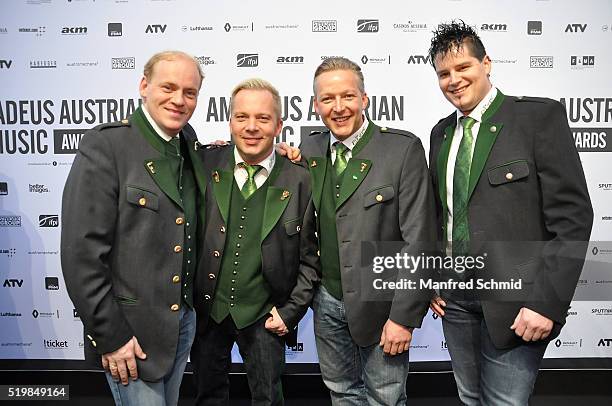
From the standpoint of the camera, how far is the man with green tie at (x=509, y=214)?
5.19 feet

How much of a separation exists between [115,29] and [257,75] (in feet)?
3.32

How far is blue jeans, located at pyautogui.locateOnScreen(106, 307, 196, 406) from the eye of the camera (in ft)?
5.00

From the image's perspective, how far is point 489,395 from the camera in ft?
5.61

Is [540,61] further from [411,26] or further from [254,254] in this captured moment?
[254,254]

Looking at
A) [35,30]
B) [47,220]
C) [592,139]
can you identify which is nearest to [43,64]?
[35,30]

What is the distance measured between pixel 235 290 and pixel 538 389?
251 cm

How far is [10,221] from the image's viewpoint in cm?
311

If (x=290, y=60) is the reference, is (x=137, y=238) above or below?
below

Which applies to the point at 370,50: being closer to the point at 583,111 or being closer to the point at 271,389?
the point at 583,111

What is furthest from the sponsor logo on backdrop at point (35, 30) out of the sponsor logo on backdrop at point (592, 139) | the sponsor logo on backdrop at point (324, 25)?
the sponsor logo on backdrop at point (592, 139)

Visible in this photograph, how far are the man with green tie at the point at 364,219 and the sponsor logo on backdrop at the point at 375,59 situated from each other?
1275mm

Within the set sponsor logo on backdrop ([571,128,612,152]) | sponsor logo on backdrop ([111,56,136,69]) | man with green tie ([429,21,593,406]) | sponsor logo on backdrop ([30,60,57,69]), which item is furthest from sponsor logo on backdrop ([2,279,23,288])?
sponsor logo on backdrop ([571,128,612,152])

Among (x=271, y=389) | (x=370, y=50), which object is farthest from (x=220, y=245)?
(x=370, y=50)
